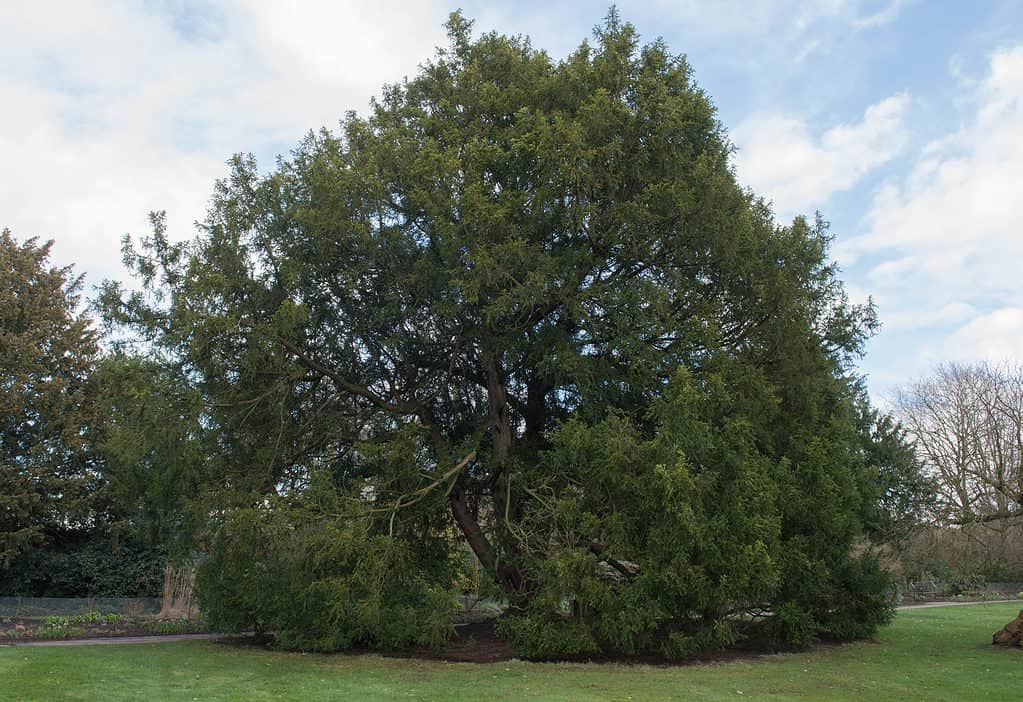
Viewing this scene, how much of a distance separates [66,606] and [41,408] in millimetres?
5803

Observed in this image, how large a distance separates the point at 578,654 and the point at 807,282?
28.4ft

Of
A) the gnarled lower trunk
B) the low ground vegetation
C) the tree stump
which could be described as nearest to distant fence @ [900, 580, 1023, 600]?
the tree stump

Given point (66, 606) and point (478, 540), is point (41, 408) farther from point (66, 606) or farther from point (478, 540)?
point (478, 540)

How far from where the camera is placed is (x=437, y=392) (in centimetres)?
1658

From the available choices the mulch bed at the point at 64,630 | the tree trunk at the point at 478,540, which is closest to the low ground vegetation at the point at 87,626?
the mulch bed at the point at 64,630

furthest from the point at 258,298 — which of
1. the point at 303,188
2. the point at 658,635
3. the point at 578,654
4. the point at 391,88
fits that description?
the point at 658,635

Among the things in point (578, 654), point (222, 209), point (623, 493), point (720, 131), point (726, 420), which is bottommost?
point (578, 654)

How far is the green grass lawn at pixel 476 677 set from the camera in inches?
394

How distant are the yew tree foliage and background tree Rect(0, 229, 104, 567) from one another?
30.6 ft

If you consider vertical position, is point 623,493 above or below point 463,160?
below

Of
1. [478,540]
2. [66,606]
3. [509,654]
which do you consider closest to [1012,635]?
[509,654]

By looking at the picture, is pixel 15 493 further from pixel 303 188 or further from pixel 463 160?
pixel 463 160

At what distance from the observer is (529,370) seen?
16.6m

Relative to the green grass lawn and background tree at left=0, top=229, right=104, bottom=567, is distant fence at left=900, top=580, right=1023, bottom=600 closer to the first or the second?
the green grass lawn
